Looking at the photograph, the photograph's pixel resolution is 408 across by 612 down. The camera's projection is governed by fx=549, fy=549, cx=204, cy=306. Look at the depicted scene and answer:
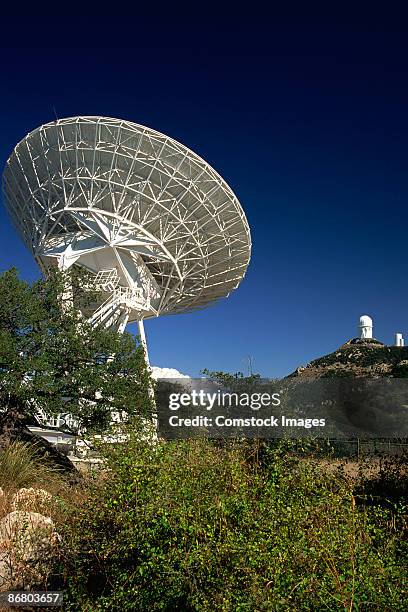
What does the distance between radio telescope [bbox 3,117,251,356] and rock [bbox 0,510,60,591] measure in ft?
62.7

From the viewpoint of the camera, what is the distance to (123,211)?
28391 millimetres

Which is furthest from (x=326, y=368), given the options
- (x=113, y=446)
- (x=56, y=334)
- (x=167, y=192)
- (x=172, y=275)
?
(x=113, y=446)

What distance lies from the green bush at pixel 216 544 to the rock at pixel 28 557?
328mm

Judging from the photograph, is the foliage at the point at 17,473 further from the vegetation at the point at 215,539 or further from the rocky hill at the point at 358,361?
the rocky hill at the point at 358,361

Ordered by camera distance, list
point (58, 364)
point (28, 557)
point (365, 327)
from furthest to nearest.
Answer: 1. point (365, 327)
2. point (58, 364)
3. point (28, 557)

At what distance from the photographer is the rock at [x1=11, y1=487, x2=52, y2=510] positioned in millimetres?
7902

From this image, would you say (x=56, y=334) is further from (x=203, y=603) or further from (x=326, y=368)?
(x=326, y=368)

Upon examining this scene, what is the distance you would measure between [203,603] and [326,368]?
74396mm

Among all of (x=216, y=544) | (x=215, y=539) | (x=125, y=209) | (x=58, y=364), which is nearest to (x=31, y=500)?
(x=215, y=539)

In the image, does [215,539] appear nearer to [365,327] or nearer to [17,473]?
[17,473]

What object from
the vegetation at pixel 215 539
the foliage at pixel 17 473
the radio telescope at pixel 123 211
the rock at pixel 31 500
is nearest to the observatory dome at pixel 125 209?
the radio telescope at pixel 123 211

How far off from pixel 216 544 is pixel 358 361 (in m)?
76.3

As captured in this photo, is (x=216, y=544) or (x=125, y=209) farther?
(x=125, y=209)

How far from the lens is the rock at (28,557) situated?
6.22 meters
